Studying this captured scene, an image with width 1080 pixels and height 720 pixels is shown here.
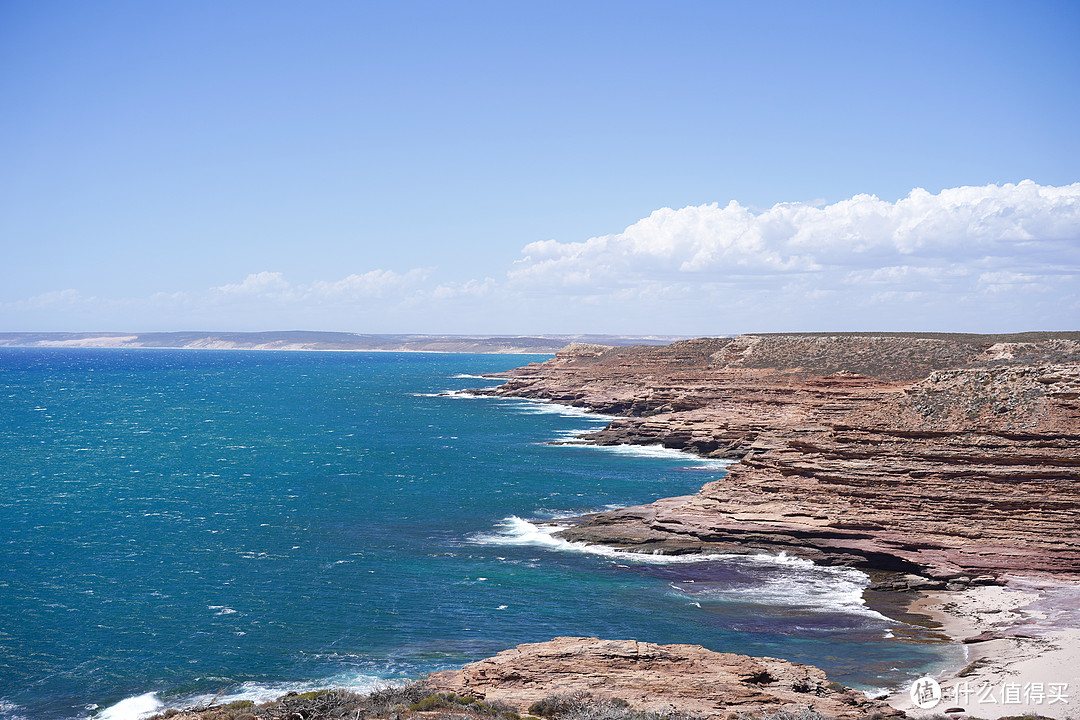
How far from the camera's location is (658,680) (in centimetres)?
2339

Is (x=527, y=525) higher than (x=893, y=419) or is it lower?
lower

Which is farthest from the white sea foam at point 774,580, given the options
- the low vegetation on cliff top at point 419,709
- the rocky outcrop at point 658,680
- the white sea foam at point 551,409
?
the white sea foam at point 551,409

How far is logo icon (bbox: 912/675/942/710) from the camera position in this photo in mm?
23688

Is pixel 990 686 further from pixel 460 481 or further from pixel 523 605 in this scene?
pixel 460 481

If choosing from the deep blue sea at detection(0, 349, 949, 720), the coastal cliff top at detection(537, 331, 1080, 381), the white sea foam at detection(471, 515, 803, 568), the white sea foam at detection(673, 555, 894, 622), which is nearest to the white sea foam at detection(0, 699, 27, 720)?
the deep blue sea at detection(0, 349, 949, 720)

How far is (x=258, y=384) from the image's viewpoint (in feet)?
607

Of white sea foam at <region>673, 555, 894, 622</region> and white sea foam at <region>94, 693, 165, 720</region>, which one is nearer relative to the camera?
white sea foam at <region>94, 693, 165, 720</region>

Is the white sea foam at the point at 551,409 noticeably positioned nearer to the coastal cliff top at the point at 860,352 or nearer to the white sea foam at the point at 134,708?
the coastal cliff top at the point at 860,352

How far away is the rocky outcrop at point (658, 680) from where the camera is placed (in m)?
21.9

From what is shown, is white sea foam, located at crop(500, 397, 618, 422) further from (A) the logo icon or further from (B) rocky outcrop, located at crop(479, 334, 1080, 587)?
(A) the logo icon

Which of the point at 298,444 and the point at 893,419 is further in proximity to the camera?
the point at 298,444

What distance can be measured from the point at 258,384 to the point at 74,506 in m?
134

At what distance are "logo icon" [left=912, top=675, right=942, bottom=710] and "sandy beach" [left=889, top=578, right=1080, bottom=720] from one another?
7 cm

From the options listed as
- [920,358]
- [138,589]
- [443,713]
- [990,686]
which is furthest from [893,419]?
[920,358]
